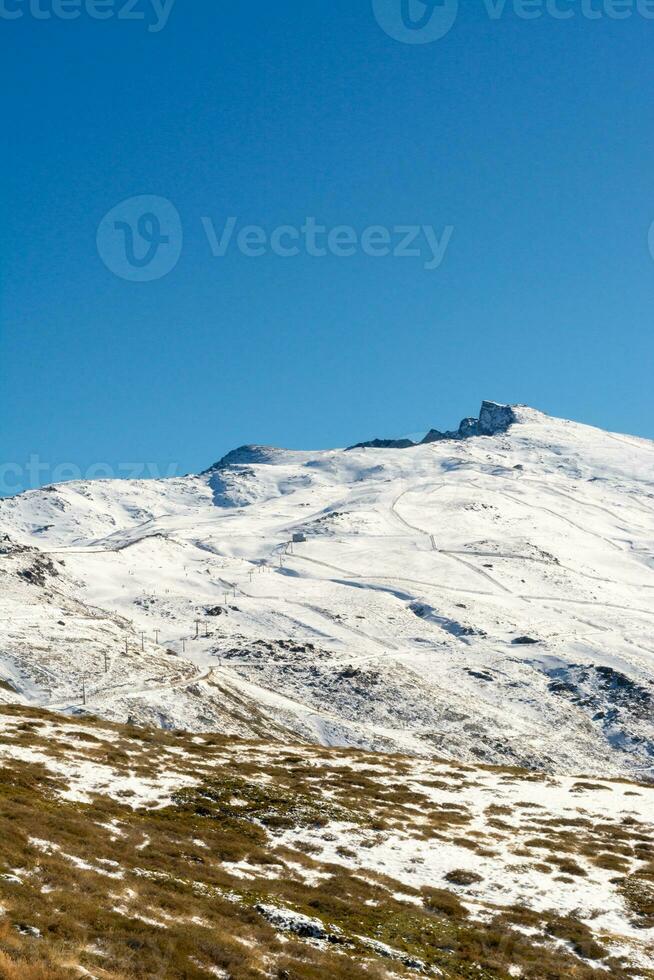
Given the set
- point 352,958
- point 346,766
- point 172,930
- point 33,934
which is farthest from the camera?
point 346,766

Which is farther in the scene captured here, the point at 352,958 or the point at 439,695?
the point at 439,695

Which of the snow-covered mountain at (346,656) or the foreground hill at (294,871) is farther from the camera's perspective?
the snow-covered mountain at (346,656)

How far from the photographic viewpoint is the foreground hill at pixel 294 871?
59.4ft

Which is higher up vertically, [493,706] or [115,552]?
[115,552]

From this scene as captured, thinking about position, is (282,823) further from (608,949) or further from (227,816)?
(608,949)

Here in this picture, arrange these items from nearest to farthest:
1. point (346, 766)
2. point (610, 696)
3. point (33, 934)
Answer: point (33, 934), point (346, 766), point (610, 696)

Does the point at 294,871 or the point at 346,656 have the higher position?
the point at 346,656

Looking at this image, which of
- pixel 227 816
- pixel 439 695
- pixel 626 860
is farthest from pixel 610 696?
pixel 227 816

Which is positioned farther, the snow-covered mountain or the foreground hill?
the snow-covered mountain

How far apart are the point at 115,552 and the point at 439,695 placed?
4019 inches

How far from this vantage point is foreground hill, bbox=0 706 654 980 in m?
18.1

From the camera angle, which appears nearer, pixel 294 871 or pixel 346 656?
pixel 294 871

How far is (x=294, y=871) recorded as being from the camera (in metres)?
27.2

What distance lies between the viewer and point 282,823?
110 feet
